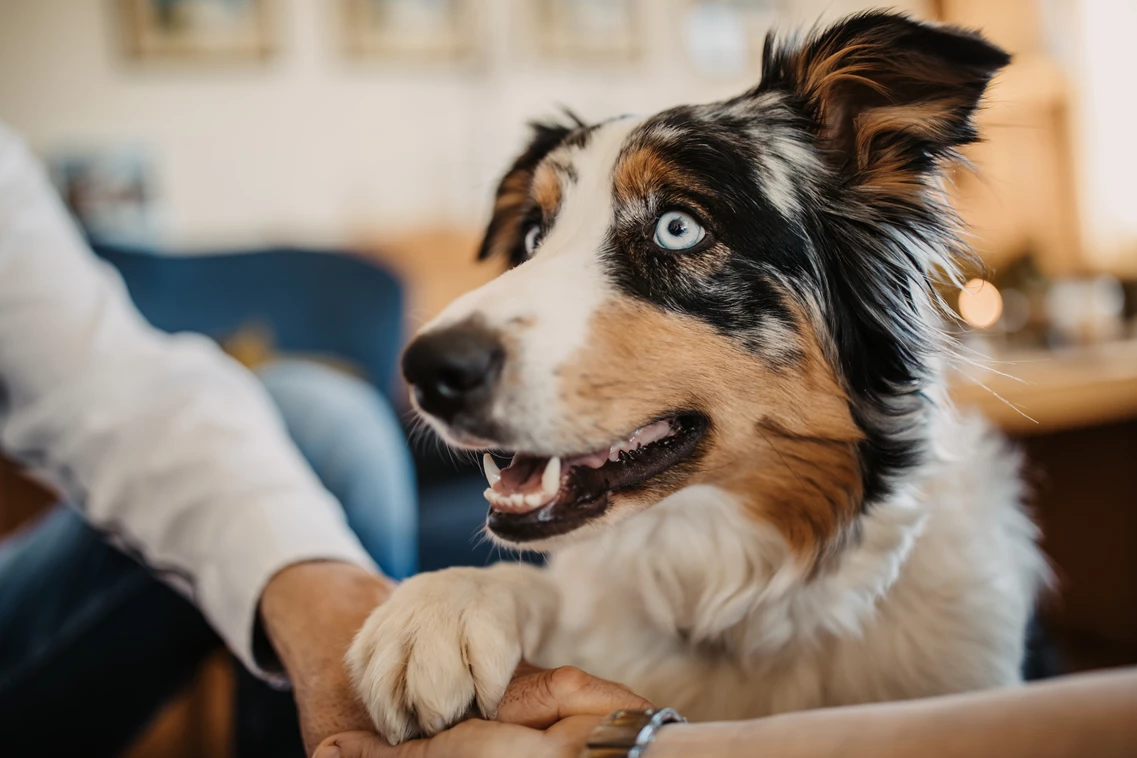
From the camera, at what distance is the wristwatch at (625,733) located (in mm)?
606

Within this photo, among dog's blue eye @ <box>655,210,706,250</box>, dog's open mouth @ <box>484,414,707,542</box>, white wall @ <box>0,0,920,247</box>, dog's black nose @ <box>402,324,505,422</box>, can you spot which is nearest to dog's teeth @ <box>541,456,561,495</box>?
dog's open mouth @ <box>484,414,707,542</box>

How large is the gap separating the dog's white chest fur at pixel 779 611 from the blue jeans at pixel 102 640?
21.9 inches

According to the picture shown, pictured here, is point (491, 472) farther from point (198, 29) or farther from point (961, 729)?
point (198, 29)

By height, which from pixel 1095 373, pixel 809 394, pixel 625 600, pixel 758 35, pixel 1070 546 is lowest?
pixel 1070 546

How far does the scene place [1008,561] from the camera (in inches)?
49.1

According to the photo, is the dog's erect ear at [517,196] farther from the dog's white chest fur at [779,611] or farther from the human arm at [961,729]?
the human arm at [961,729]

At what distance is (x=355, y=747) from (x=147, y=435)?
2.09 ft

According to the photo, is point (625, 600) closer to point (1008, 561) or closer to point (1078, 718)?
point (1008, 561)

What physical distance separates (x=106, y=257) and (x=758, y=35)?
3.93 meters

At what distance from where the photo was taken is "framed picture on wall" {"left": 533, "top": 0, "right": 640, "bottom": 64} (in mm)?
4723

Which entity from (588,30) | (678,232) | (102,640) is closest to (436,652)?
(678,232)

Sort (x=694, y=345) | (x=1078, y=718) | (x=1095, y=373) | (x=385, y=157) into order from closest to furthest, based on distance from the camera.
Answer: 1. (x=1078, y=718)
2. (x=694, y=345)
3. (x=1095, y=373)
4. (x=385, y=157)

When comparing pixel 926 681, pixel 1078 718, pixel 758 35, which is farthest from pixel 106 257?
pixel 758 35

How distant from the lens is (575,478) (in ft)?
3.18
